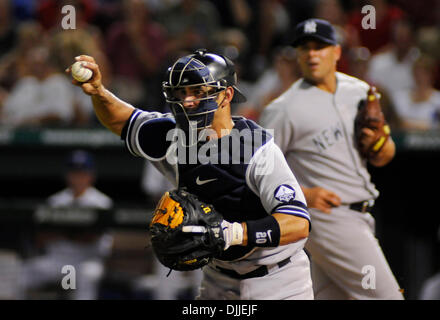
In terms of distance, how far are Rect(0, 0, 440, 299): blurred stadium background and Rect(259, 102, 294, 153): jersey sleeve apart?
2.64 m

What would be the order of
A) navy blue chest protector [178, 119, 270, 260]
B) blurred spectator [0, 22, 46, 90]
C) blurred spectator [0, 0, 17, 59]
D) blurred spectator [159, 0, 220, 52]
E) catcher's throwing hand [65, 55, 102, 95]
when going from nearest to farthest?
1. navy blue chest protector [178, 119, 270, 260]
2. catcher's throwing hand [65, 55, 102, 95]
3. blurred spectator [159, 0, 220, 52]
4. blurred spectator [0, 22, 46, 90]
5. blurred spectator [0, 0, 17, 59]

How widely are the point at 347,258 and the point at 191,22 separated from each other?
16.7ft

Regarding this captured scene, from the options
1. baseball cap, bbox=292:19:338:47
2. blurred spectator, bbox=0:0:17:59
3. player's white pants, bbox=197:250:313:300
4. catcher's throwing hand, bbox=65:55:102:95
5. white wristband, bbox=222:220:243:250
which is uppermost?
blurred spectator, bbox=0:0:17:59

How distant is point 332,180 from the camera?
15.2 ft

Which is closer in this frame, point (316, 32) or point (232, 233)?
point (232, 233)

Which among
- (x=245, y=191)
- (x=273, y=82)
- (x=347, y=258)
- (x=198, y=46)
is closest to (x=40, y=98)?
(x=198, y=46)

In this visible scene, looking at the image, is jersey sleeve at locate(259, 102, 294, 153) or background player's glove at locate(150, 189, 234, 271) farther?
jersey sleeve at locate(259, 102, 294, 153)

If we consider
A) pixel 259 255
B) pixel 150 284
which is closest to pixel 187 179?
pixel 259 255

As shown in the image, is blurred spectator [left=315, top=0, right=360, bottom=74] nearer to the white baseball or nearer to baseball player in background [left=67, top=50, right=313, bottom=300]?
baseball player in background [left=67, top=50, right=313, bottom=300]

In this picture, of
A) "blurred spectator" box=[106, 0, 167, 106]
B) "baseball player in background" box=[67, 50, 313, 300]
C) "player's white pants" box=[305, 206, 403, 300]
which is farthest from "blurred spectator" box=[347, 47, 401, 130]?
"baseball player in background" box=[67, 50, 313, 300]

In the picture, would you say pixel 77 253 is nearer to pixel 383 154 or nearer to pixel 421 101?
pixel 421 101

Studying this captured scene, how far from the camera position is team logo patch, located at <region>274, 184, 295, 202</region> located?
3377 millimetres

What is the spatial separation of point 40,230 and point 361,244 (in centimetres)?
376

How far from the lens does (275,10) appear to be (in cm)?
910
